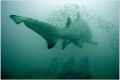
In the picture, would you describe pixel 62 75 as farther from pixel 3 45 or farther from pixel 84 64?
pixel 3 45

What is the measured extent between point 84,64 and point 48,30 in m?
10.8

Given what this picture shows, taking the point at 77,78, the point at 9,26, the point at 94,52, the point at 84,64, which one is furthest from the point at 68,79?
the point at 9,26

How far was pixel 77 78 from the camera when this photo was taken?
1149 cm

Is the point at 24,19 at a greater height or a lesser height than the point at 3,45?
greater

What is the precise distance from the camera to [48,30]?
3381 millimetres

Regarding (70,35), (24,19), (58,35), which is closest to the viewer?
(24,19)

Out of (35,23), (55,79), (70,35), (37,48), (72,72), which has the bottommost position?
(37,48)

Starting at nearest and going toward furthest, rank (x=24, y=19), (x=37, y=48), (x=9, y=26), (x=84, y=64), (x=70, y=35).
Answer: (x=24, y=19)
(x=70, y=35)
(x=84, y=64)
(x=37, y=48)
(x=9, y=26)

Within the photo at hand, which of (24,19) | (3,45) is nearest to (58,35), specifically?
(24,19)

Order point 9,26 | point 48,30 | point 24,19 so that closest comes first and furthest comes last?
point 24,19
point 48,30
point 9,26

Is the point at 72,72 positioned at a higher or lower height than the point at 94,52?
higher

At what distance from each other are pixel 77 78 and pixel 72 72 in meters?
0.77

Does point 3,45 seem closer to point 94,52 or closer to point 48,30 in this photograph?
point 94,52

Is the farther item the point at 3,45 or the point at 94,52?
the point at 3,45
